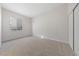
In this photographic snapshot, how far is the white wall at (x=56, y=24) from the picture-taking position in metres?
4.39

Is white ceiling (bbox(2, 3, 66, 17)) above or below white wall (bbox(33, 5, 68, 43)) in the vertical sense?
above

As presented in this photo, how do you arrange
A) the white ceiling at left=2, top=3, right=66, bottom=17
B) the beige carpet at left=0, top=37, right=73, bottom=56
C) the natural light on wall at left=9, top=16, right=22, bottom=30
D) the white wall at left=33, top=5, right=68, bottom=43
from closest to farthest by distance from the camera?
the beige carpet at left=0, top=37, right=73, bottom=56 → the white ceiling at left=2, top=3, right=66, bottom=17 → the white wall at left=33, top=5, right=68, bottom=43 → the natural light on wall at left=9, top=16, right=22, bottom=30

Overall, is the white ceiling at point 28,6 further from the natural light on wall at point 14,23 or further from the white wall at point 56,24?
the natural light on wall at point 14,23

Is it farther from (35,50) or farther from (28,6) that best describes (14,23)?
(35,50)

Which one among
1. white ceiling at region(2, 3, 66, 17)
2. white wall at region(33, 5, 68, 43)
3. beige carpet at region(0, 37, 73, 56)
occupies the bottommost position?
beige carpet at region(0, 37, 73, 56)

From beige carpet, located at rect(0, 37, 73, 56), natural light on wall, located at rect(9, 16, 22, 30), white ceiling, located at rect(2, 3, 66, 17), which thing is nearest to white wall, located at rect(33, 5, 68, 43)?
white ceiling, located at rect(2, 3, 66, 17)

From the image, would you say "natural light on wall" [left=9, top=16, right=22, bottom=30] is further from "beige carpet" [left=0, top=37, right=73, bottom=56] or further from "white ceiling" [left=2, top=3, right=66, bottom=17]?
"beige carpet" [left=0, top=37, right=73, bottom=56]

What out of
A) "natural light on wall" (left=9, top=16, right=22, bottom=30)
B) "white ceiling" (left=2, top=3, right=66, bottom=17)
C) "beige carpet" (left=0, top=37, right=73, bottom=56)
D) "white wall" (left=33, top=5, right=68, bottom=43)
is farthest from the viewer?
"natural light on wall" (left=9, top=16, right=22, bottom=30)

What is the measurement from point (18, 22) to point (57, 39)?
3.56 meters

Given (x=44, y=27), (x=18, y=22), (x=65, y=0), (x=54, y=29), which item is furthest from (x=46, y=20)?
(x=65, y=0)

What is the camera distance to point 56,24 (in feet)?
16.3

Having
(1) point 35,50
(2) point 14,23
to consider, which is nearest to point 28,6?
(2) point 14,23

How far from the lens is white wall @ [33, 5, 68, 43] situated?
4.39 metres

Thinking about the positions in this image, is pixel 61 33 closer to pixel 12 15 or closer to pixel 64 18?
pixel 64 18
